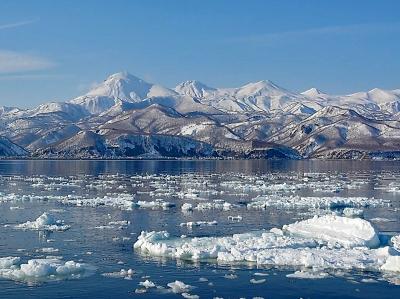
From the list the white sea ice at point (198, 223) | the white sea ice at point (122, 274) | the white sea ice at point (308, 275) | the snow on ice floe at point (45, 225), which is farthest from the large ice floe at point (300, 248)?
the snow on ice floe at point (45, 225)

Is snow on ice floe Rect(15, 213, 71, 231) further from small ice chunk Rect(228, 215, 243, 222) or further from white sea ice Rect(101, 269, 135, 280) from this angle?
white sea ice Rect(101, 269, 135, 280)

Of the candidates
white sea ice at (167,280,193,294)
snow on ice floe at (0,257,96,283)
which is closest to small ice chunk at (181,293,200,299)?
white sea ice at (167,280,193,294)

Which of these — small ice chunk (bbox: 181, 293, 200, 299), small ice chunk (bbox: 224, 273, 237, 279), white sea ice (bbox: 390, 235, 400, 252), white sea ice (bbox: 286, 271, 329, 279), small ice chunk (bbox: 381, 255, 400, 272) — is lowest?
small ice chunk (bbox: 181, 293, 200, 299)

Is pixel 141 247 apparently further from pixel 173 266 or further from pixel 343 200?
pixel 343 200

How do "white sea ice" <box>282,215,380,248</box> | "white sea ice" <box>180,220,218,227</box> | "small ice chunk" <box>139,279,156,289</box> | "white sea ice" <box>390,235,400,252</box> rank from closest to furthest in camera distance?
"small ice chunk" <box>139,279,156,289</box>
"white sea ice" <box>390,235,400,252</box>
"white sea ice" <box>282,215,380,248</box>
"white sea ice" <box>180,220,218,227</box>

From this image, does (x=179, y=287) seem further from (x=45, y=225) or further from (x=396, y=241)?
(x=45, y=225)

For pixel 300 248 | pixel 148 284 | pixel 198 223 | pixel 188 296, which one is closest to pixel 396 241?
pixel 300 248

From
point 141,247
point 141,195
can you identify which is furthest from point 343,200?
point 141,247
